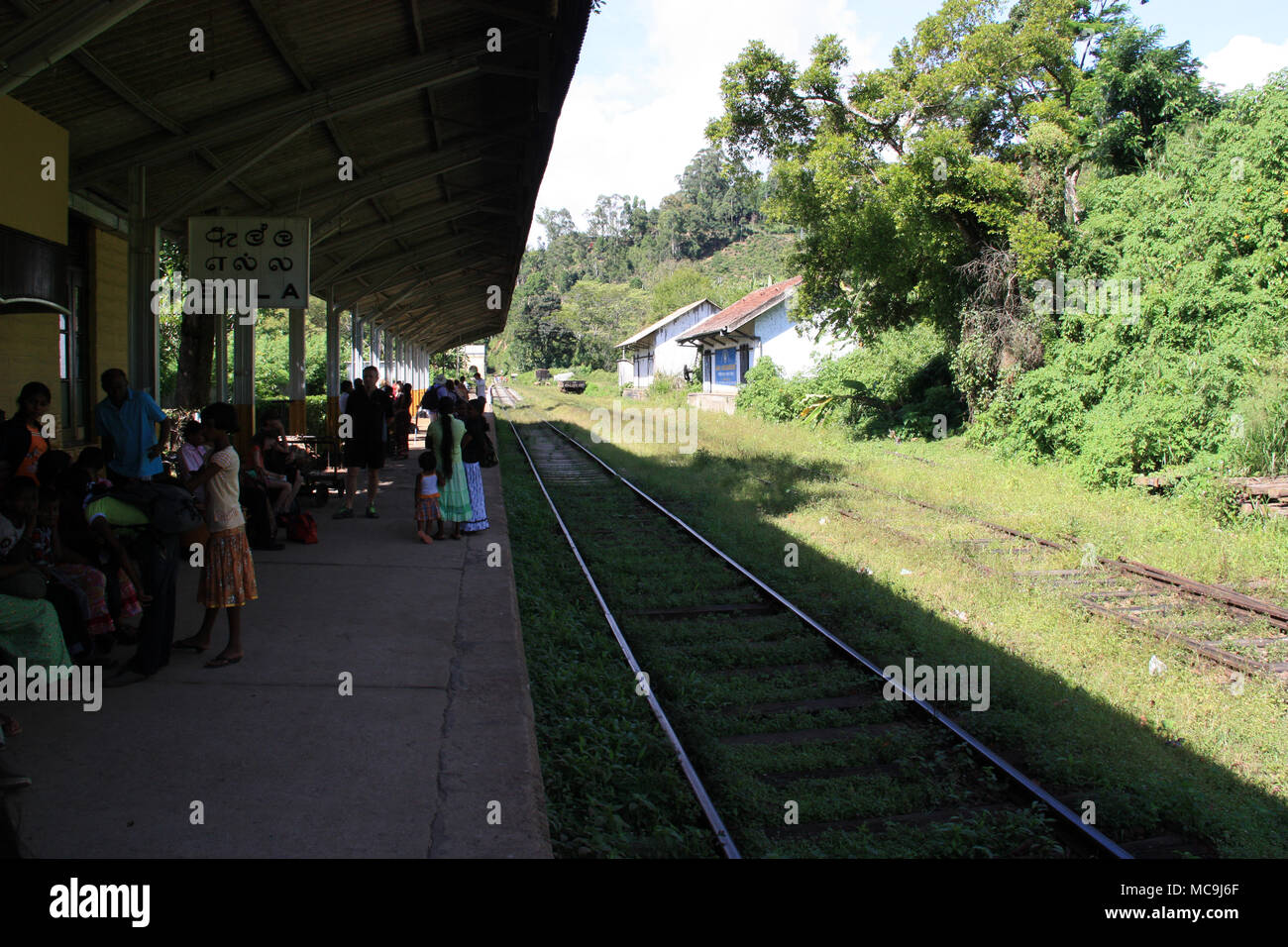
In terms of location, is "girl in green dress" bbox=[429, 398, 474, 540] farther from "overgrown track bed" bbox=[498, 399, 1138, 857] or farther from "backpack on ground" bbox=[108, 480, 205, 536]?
"backpack on ground" bbox=[108, 480, 205, 536]

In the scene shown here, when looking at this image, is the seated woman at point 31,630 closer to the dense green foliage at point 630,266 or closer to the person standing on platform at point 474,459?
the person standing on platform at point 474,459

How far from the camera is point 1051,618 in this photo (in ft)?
26.0

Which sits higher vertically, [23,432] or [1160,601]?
[23,432]

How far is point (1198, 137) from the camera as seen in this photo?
16.8 metres

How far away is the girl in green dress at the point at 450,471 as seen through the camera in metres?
10.6

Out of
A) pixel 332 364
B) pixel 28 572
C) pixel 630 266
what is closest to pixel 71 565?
pixel 28 572

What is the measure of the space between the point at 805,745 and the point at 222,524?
3779 mm

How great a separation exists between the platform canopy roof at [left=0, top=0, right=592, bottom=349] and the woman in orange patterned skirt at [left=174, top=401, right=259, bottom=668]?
2477 millimetres

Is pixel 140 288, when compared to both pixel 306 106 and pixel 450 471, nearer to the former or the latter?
pixel 306 106

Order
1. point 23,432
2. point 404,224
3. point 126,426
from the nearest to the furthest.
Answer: point 23,432 → point 126,426 → point 404,224

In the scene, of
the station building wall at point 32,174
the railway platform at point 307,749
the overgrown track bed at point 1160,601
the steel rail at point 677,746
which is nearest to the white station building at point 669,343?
the overgrown track bed at point 1160,601

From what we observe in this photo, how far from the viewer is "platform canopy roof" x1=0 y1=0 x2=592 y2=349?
7.16 m
